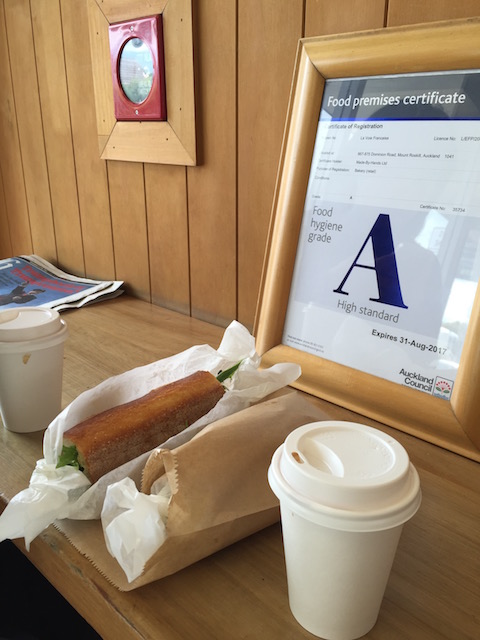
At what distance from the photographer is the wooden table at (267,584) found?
42 centimetres

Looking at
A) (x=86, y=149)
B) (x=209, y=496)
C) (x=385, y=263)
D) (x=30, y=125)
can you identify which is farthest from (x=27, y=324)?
(x=30, y=125)

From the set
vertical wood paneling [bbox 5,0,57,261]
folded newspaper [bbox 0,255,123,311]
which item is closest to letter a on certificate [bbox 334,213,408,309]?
folded newspaper [bbox 0,255,123,311]

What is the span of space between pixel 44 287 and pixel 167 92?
53cm

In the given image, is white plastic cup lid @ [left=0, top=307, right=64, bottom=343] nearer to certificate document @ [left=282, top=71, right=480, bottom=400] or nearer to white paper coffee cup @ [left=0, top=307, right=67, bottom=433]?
white paper coffee cup @ [left=0, top=307, right=67, bottom=433]

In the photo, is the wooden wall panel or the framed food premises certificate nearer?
the framed food premises certificate

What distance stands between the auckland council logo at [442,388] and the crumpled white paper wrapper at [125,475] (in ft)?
0.53

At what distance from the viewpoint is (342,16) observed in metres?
0.75

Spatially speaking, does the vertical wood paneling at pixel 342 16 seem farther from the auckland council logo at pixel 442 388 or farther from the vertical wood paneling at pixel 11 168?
the vertical wood paneling at pixel 11 168

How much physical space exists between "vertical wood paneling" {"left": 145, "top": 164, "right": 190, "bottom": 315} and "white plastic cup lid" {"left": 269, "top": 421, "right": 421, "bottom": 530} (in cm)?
74

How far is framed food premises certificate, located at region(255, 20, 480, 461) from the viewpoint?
621mm

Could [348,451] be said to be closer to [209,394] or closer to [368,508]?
[368,508]

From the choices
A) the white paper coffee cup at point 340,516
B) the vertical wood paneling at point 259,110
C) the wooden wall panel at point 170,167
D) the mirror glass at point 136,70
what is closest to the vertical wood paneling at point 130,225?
the wooden wall panel at point 170,167

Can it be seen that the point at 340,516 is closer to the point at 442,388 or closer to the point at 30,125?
the point at 442,388

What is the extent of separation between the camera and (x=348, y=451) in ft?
1.29
